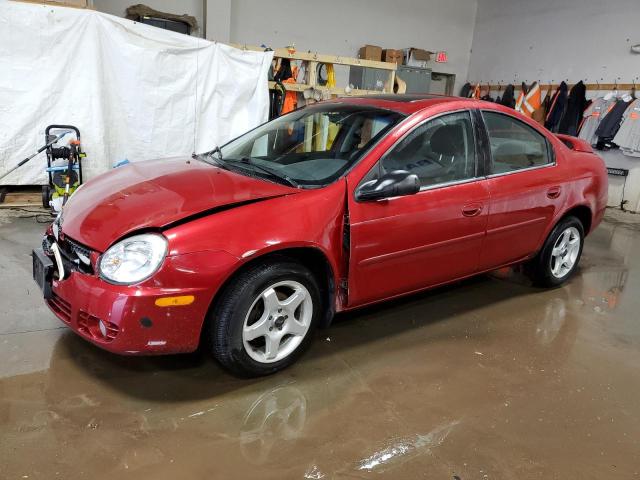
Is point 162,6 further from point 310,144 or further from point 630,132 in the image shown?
point 630,132

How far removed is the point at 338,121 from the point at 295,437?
182 cm

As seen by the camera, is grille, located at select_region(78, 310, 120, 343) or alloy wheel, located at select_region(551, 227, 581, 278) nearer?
grille, located at select_region(78, 310, 120, 343)

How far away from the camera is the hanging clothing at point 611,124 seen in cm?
786

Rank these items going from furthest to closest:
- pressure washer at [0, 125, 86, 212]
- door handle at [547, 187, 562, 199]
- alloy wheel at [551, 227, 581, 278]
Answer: pressure washer at [0, 125, 86, 212], alloy wheel at [551, 227, 581, 278], door handle at [547, 187, 562, 199]

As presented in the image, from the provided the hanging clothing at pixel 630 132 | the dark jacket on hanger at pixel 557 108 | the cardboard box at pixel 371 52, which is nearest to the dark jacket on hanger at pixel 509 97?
the dark jacket on hanger at pixel 557 108

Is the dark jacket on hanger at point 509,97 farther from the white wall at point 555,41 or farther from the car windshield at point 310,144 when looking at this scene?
the car windshield at point 310,144

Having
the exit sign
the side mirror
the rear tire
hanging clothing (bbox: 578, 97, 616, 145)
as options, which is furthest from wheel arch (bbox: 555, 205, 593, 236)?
the exit sign

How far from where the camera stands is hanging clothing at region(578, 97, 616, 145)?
8188 mm

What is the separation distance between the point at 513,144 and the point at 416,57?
24.4 ft

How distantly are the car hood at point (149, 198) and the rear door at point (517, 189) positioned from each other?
1.40m

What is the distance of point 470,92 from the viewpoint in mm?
11172

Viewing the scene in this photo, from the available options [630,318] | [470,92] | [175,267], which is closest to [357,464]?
[175,267]

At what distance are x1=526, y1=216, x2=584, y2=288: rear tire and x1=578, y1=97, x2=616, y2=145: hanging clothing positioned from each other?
5.51 metres

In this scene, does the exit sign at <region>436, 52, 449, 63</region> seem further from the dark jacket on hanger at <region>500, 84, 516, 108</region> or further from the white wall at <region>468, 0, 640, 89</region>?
the dark jacket on hanger at <region>500, 84, 516, 108</region>
